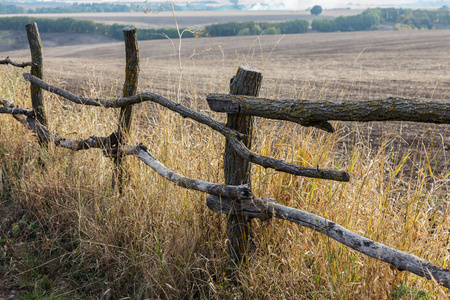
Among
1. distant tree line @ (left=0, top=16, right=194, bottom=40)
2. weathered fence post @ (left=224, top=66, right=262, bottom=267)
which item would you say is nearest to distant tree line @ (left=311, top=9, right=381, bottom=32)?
distant tree line @ (left=0, top=16, right=194, bottom=40)

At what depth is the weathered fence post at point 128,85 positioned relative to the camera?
3750 mm

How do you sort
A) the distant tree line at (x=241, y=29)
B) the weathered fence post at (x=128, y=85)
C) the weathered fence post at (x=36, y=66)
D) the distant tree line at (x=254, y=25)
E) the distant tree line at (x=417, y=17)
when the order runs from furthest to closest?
the distant tree line at (x=417, y=17)
the distant tree line at (x=254, y=25)
the distant tree line at (x=241, y=29)
the weathered fence post at (x=36, y=66)
the weathered fence post at (x=128, y=85)

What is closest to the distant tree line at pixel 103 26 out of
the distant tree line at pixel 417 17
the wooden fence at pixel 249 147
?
the distant tree line at pixel 417 17

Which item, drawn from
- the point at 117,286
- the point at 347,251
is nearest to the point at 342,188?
the point at 347,251

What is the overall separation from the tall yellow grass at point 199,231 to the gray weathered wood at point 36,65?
54 centimetres

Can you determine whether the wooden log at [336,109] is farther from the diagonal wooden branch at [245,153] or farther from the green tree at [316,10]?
the green tree at [316,10]

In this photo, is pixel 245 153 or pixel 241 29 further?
pixel 241 29

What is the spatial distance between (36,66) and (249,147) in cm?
305

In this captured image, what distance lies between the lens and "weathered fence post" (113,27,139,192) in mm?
3750

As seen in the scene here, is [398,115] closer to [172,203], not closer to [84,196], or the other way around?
[172,203]

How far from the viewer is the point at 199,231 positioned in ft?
10.3

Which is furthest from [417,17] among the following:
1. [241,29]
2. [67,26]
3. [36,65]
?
[36,65]

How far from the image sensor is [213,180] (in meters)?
3.43

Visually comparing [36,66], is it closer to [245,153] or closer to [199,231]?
[199,231]
